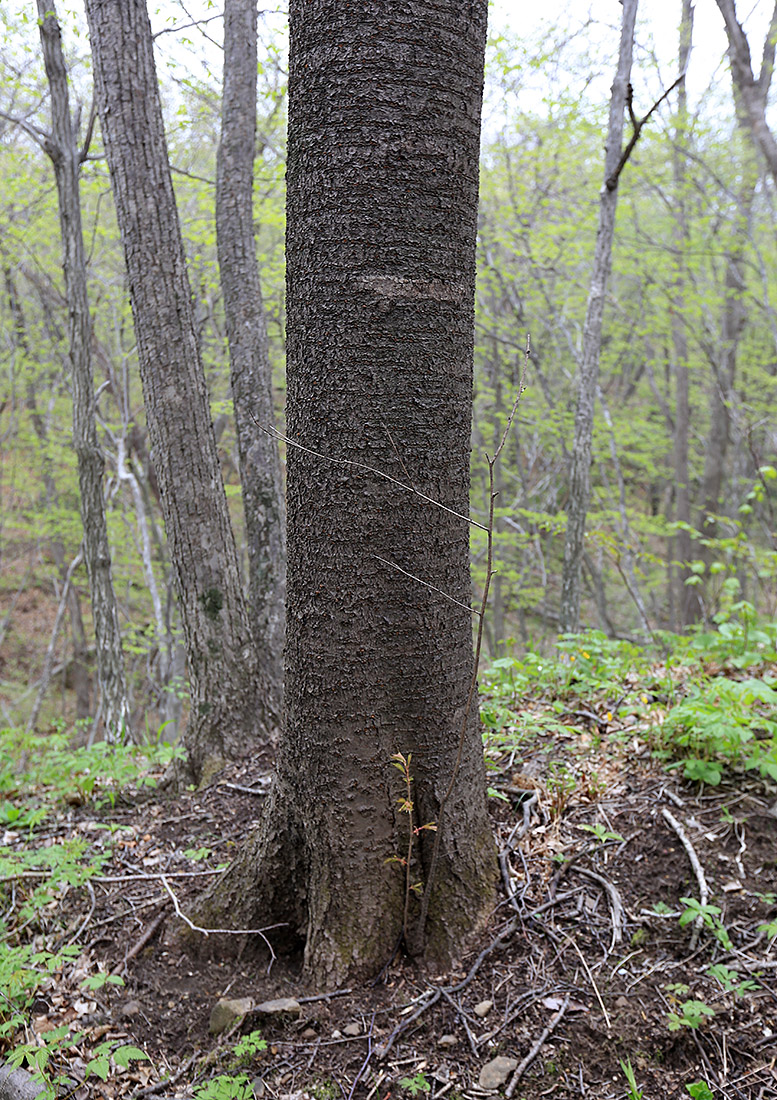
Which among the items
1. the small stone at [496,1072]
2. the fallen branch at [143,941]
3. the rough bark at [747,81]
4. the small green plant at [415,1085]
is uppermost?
the rough bark at [747,81]

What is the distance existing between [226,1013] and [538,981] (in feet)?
3.15

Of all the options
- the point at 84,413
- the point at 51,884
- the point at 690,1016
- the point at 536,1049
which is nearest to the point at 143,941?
the point at 51,884

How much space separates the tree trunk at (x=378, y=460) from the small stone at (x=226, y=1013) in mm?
251

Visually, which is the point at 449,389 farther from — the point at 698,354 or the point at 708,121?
the point at 698,354

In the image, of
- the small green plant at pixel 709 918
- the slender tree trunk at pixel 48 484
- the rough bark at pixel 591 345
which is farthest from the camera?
the slender tree trunk at pixel 48 484

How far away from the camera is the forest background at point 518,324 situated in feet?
32.4

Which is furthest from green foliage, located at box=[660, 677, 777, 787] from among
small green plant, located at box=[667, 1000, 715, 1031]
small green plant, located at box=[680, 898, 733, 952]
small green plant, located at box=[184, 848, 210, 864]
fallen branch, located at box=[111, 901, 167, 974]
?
fallen branch, located at box=[111, 901, 167, 974]

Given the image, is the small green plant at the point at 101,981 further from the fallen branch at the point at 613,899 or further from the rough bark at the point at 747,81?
the rough bark at the point at 747,81

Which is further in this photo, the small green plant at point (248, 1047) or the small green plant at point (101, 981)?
the small green plant at point (101, 981)

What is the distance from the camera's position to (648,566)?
15.5 m

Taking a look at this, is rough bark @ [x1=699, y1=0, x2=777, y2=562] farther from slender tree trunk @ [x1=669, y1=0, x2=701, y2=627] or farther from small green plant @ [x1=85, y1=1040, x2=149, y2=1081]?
small green plant @ [x1=85, y1=1040, x2=149, y2=1081]

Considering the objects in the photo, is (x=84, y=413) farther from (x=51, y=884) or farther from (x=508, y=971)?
(x=508, y=971)

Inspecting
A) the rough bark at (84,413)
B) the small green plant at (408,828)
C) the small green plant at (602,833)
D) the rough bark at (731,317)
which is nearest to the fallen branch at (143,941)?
the small green plant at (408,828)

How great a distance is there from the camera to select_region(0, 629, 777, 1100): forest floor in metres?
1.95
